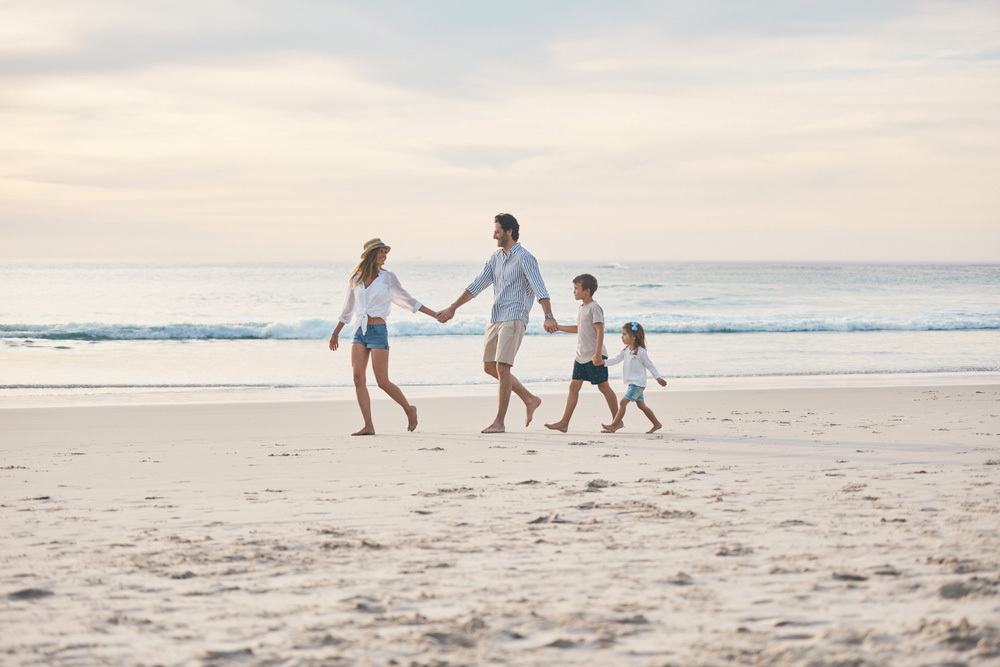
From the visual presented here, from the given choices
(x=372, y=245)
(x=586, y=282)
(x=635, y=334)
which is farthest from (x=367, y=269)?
(x=635, y=334)

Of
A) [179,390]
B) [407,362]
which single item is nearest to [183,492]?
[179,390]

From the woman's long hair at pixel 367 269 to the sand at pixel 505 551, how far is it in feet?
4.76

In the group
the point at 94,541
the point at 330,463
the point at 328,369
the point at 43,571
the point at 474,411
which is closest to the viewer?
the point at 43,571

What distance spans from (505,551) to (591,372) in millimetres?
3854

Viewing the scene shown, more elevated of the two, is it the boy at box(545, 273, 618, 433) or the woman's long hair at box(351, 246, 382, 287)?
the woman's long hair at box(351, 246, 382, 287)

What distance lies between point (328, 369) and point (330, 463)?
27.9 ft

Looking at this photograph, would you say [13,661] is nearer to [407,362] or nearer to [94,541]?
[94,541]

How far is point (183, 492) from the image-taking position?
5078mm

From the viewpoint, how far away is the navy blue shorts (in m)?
7.39

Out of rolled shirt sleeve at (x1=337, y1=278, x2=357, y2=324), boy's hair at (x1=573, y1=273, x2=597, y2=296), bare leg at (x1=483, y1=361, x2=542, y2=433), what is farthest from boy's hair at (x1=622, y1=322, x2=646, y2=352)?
rolled shirt sleeve at (x1=337, y1=278, x2=357, y2=324)

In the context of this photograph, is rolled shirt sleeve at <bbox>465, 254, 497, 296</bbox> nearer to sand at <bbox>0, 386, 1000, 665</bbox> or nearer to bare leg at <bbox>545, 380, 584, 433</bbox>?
bare leg at <bbox>545, 380, 584, 433</bbox>

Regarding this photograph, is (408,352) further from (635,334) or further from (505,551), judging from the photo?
(505,551)

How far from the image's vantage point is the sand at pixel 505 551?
2.67 meters

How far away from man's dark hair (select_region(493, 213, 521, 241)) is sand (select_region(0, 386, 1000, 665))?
71.7 inches
